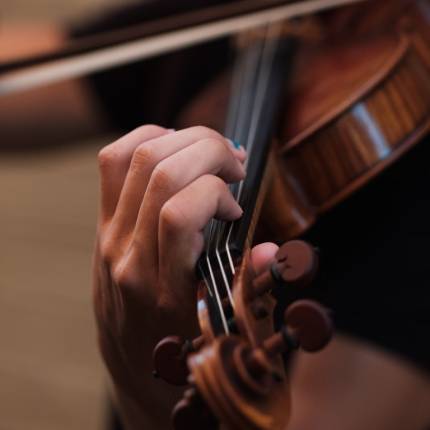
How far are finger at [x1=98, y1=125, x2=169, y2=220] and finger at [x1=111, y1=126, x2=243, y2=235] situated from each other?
2 centimetres

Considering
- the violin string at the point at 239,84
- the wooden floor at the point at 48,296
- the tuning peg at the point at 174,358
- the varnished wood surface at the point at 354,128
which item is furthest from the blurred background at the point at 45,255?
the tuning peg at the point at 174,358

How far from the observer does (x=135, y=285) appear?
1.17 feet

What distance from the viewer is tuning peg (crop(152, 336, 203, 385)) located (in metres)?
0.29

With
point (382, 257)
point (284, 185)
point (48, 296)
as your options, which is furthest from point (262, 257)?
point (48, 296)

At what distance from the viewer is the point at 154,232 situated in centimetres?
35

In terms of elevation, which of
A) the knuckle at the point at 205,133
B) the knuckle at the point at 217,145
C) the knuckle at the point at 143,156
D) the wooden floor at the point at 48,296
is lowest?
the wooden floor at the point at 48,296

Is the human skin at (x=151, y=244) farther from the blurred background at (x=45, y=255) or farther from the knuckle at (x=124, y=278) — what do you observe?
the blurred background at (x=45, y=255)

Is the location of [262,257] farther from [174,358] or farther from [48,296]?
[48,296]

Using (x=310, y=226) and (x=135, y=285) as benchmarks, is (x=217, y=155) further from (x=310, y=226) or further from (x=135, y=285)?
(x=310, y=226)

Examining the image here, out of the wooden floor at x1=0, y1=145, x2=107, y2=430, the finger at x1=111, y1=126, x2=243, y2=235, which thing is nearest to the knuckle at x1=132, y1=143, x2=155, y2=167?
the finger at x1=111, y1=126, x2=243, y2=235

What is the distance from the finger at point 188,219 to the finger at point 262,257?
30mm

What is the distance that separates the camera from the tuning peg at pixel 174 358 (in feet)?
0.96

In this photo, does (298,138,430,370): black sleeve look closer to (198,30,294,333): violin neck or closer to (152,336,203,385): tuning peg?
(198,30,294,333): violin neck

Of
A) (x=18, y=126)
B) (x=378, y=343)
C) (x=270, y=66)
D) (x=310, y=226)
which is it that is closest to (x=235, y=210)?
(x=310, y=226)
